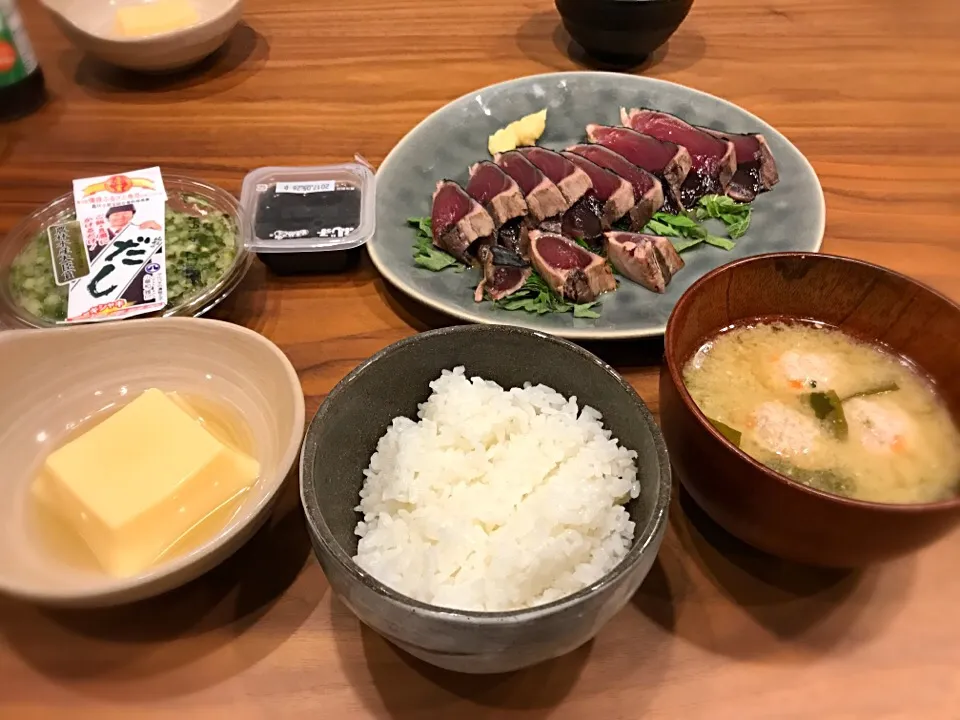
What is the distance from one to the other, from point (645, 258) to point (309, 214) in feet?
2.94

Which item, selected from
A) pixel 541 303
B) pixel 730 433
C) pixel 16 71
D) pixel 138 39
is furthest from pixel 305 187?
pixel 730 433

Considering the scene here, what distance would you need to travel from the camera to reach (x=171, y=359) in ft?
5.21

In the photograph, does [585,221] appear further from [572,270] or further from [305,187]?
[305,187]

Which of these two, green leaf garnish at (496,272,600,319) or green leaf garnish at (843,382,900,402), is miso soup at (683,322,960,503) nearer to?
green leaf garnish at (843,382,900,402)

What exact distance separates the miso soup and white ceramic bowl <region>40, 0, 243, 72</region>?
82.5 inches

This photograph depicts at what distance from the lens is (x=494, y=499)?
1229 millimetres

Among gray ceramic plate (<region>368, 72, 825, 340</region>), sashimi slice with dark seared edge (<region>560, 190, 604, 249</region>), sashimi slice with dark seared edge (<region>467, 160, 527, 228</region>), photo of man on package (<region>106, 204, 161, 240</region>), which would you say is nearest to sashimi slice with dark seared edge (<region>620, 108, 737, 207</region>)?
gray ceramic plate (<region>368, 72, 825, 340</region>)

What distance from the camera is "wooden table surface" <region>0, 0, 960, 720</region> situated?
1.21 meters

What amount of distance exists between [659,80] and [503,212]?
36.7 inches

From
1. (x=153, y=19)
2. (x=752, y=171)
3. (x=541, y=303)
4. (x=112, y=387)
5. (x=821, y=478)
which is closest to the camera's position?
(x=821, y=478)

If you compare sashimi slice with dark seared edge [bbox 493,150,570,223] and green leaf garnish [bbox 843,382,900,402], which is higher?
green leaf garnish [bbox 843,382,900,402]

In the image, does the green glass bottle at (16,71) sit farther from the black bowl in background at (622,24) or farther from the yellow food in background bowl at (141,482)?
the black bowl in background at (622,24)

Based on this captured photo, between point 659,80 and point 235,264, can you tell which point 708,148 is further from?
point 235,264

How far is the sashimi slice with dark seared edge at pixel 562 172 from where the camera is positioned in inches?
80.7
